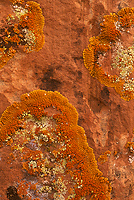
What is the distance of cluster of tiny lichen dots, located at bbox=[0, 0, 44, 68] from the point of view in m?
4.18

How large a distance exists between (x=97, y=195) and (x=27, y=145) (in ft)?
5.95

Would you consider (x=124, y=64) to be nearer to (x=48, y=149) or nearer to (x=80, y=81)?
(x=80, y=81)

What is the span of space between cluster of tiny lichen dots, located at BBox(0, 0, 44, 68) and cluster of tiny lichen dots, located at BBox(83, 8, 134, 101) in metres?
1.19

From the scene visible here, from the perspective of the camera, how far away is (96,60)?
4.51 m

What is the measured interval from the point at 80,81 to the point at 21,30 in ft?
5.53

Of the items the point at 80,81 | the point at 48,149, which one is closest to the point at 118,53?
the point at 80,81

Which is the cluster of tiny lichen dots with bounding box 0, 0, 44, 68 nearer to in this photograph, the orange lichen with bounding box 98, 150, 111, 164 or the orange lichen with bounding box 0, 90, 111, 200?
the orange lichen with bounding box 0, 90, 111, 200

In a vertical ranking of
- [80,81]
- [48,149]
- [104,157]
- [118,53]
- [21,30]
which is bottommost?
[48,149]

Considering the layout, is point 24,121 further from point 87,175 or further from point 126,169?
point 126,169

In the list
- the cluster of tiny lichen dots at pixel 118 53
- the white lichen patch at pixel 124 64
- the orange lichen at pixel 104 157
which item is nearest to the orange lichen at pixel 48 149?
the orange lichen at pixel 104 157

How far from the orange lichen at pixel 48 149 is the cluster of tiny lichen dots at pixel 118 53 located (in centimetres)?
124

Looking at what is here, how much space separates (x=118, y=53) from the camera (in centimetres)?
458

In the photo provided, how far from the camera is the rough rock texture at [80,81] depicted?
14.2 feet

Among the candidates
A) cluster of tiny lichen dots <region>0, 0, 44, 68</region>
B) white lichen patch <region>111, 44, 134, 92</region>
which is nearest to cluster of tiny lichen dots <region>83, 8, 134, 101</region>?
white lichen patch <region>111, 44, 134, 92</region>
